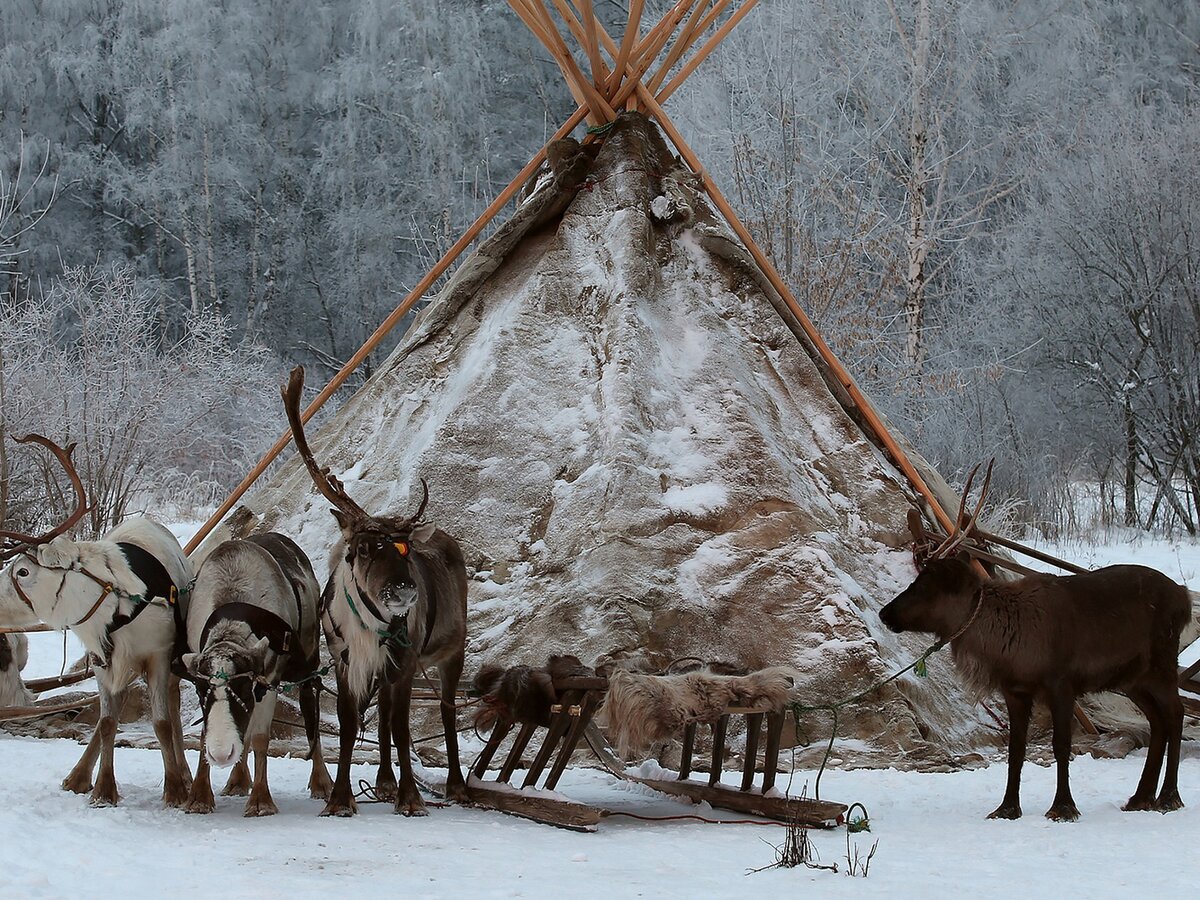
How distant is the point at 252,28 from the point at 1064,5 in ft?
56.6

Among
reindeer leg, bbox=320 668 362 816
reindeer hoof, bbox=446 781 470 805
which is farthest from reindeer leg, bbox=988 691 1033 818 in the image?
reindeer leg, bbox=320 668 362 816

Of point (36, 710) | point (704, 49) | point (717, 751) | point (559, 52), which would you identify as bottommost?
point (36, 710)

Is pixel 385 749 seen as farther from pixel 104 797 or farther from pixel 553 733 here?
pixel 104 797

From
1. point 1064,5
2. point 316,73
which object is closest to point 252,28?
point 316,73

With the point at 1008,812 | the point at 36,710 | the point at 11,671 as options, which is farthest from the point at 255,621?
the point at 1008,812

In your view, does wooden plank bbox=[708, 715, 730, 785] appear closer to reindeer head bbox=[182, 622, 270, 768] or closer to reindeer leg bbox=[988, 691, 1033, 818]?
reindeer leg bbox=[988, 691, 1033, 818]

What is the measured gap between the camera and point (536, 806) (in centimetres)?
499

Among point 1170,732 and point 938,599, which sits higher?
point 938,599

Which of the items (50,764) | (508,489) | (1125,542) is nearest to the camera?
(50,764)

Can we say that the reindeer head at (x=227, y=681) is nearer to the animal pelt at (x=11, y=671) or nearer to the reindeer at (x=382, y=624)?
the reindeer at (x=382, y=624)

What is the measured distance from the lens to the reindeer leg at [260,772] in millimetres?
4984

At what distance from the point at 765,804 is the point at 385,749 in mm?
1635

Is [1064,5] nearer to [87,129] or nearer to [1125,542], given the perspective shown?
[1125,542]

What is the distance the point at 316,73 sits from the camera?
29078mm
